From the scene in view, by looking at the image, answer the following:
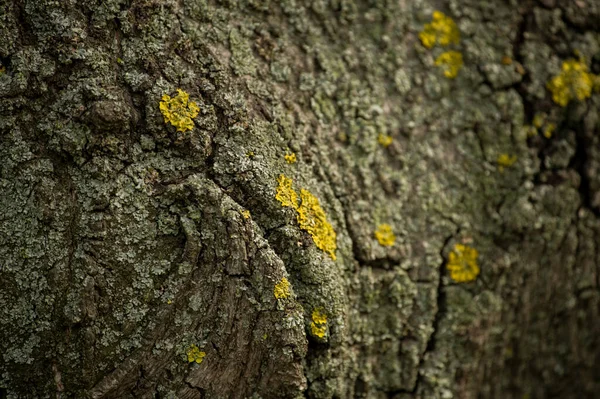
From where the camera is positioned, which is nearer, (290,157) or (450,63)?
(290,157)

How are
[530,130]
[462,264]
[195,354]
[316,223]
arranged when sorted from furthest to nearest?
[530,130] < [462,264] < [316,223] < [195,354]

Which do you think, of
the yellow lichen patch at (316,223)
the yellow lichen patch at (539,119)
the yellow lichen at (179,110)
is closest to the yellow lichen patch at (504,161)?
the yellow lichen patch at (539,119)

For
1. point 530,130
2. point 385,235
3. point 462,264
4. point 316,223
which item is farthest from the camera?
point 530,130

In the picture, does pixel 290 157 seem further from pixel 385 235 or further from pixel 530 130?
pixel 530 130

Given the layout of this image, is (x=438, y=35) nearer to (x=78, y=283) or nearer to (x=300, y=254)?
(x=300, y=254)

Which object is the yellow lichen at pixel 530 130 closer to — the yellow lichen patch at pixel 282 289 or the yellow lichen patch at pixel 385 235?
the yellow lichen patch at pixel 385 235

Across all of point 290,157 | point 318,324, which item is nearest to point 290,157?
point 290,157
